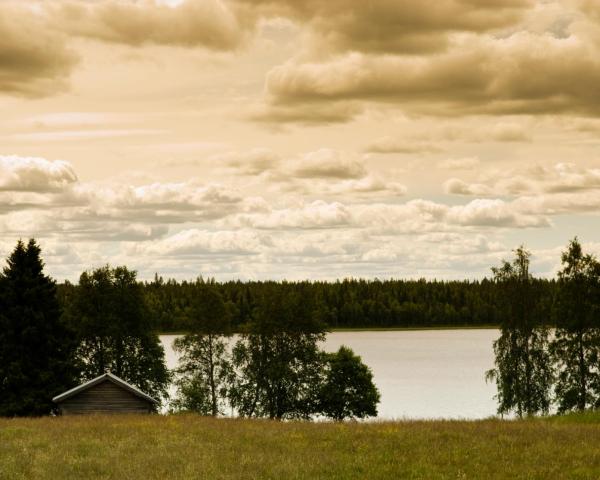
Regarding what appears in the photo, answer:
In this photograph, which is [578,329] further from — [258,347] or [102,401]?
[102,401]

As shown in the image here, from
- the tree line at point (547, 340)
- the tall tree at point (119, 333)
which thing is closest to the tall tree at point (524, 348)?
the tree line at point (547, 340)

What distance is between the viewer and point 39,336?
5000 centimetres

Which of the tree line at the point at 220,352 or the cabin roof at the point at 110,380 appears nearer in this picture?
the cabin roof at the point at 110,380

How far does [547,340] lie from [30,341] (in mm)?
37424

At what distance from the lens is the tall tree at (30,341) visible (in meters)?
48.7

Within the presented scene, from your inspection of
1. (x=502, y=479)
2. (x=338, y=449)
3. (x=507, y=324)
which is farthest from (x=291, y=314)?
(x=502, y=479)

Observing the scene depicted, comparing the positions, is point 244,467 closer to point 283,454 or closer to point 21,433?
point 283,454

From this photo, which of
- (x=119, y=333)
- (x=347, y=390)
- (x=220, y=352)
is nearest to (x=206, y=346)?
(x=220, y=352)

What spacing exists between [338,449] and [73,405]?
2672 centimetres

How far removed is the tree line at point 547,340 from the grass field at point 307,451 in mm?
26228

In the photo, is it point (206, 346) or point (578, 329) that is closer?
point (578, 329)

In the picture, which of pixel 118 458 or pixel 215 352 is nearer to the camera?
pixel 118 458

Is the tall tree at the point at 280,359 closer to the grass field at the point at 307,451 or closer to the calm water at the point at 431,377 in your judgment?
the calm water at the point at 431,377

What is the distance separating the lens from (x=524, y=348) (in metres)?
58.1
